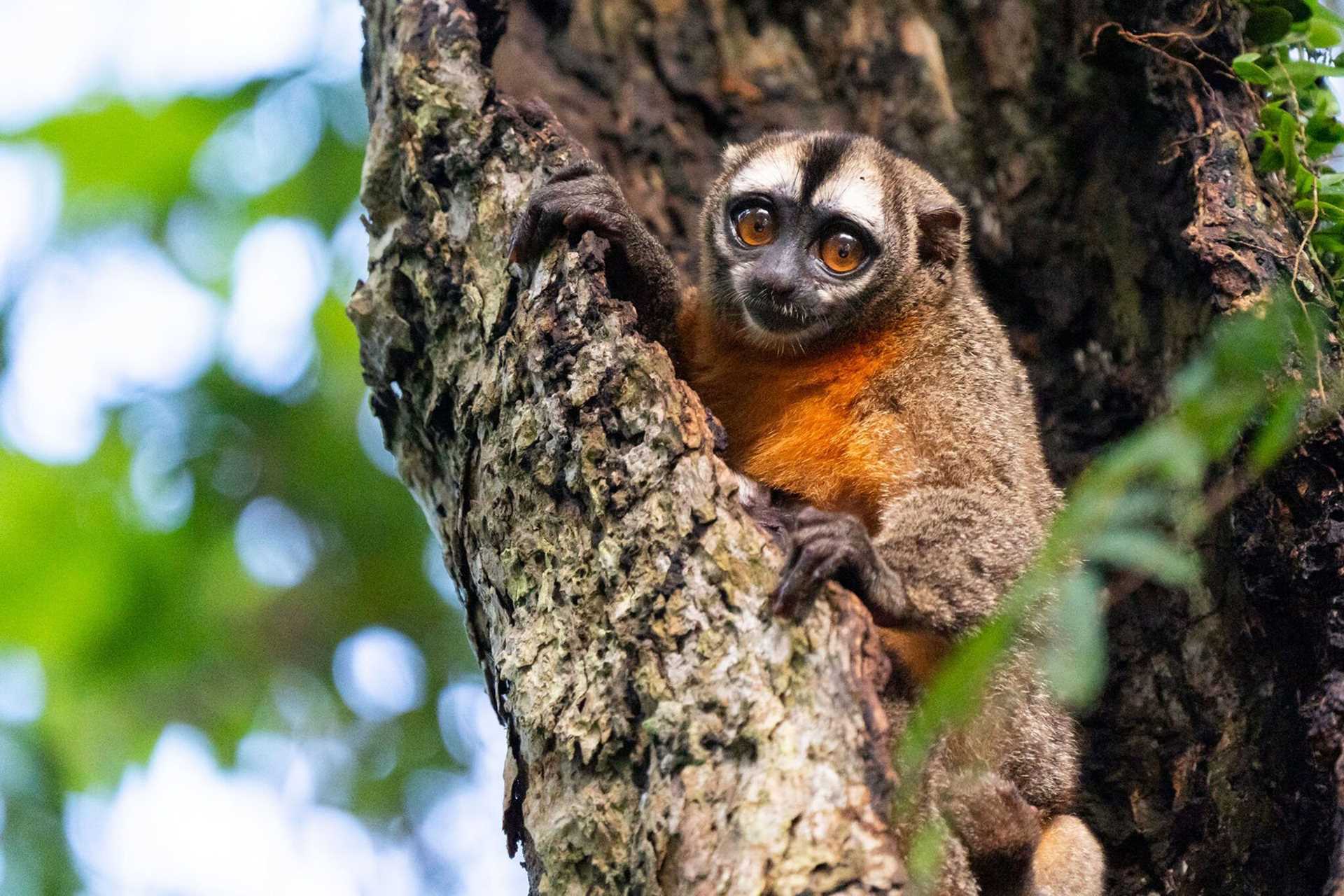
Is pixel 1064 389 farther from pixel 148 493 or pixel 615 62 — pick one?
pixel 148 493

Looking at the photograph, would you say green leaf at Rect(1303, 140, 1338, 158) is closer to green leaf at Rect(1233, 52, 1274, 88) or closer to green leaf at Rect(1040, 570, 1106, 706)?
green leaf at Rect(1233, 52, 1274, 88)

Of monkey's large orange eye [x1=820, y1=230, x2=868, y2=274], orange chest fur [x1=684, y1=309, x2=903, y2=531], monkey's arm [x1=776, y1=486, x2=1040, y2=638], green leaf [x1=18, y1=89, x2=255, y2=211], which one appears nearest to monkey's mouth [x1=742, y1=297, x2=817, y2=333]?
orange chest fur [x1=684, y1=309, x2=903, y2=531]

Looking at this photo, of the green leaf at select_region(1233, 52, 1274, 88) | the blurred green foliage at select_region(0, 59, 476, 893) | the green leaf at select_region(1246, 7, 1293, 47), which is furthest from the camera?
the blurred green foliage at select_region(0, 59, 476, 893)

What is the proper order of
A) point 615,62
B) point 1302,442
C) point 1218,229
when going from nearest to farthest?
point 1302,442, point 1218,229, point 615,62

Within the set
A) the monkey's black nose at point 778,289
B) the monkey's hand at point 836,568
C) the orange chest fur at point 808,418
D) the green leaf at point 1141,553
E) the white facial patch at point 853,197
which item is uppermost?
the white facial patch at point 853,197

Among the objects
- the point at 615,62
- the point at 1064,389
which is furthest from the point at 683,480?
the point at 615,62

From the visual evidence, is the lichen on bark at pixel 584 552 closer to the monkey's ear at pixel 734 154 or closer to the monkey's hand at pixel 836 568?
the monkey's hand at pixel 836 568

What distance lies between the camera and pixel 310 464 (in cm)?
943

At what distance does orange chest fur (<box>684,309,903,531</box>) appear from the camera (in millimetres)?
5031

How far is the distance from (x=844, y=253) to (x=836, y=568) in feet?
7.78

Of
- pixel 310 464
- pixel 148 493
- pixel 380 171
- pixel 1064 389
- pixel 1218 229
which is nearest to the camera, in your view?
pixel 1218 229

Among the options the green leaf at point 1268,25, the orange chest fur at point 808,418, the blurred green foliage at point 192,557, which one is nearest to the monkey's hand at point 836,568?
the orange chest fur at point 808,418

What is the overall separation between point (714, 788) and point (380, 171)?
3.21m

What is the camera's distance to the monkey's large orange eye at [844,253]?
19.1ft
